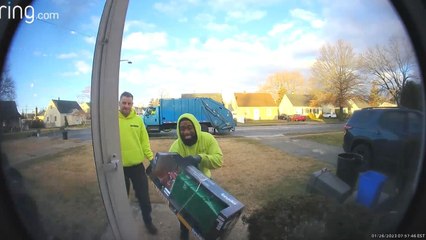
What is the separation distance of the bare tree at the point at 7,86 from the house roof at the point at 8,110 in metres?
0.04

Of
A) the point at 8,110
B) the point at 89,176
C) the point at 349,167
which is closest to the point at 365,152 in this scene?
the point at 349,167

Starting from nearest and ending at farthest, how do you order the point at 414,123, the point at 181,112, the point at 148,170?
the point at 414,123 → the point at 181,112 → the point at 148,170

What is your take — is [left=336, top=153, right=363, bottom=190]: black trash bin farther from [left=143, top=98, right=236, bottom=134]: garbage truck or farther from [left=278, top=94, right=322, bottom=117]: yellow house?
[left=143, top=98, right=236, bottom=134]: garbage truck

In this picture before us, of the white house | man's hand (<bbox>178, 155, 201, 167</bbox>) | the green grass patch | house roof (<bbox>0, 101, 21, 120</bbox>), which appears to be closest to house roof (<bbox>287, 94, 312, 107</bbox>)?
the green grass patch

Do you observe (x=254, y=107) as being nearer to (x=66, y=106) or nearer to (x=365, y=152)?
(x=365, y=152)

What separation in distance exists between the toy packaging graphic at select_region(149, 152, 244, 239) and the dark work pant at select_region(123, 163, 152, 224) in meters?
0.07

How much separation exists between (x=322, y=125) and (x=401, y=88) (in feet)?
1.71

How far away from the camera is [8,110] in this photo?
2.27 meters

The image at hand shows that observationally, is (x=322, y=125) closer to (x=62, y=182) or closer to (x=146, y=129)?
(x=146, y=129)

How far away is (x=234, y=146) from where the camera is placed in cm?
216

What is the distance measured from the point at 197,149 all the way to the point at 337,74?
3.47 feet

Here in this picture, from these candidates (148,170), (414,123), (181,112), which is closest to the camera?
(414,123)

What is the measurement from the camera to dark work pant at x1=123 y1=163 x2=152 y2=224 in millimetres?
2178

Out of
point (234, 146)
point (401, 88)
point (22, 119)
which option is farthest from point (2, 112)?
point (401, 88)
